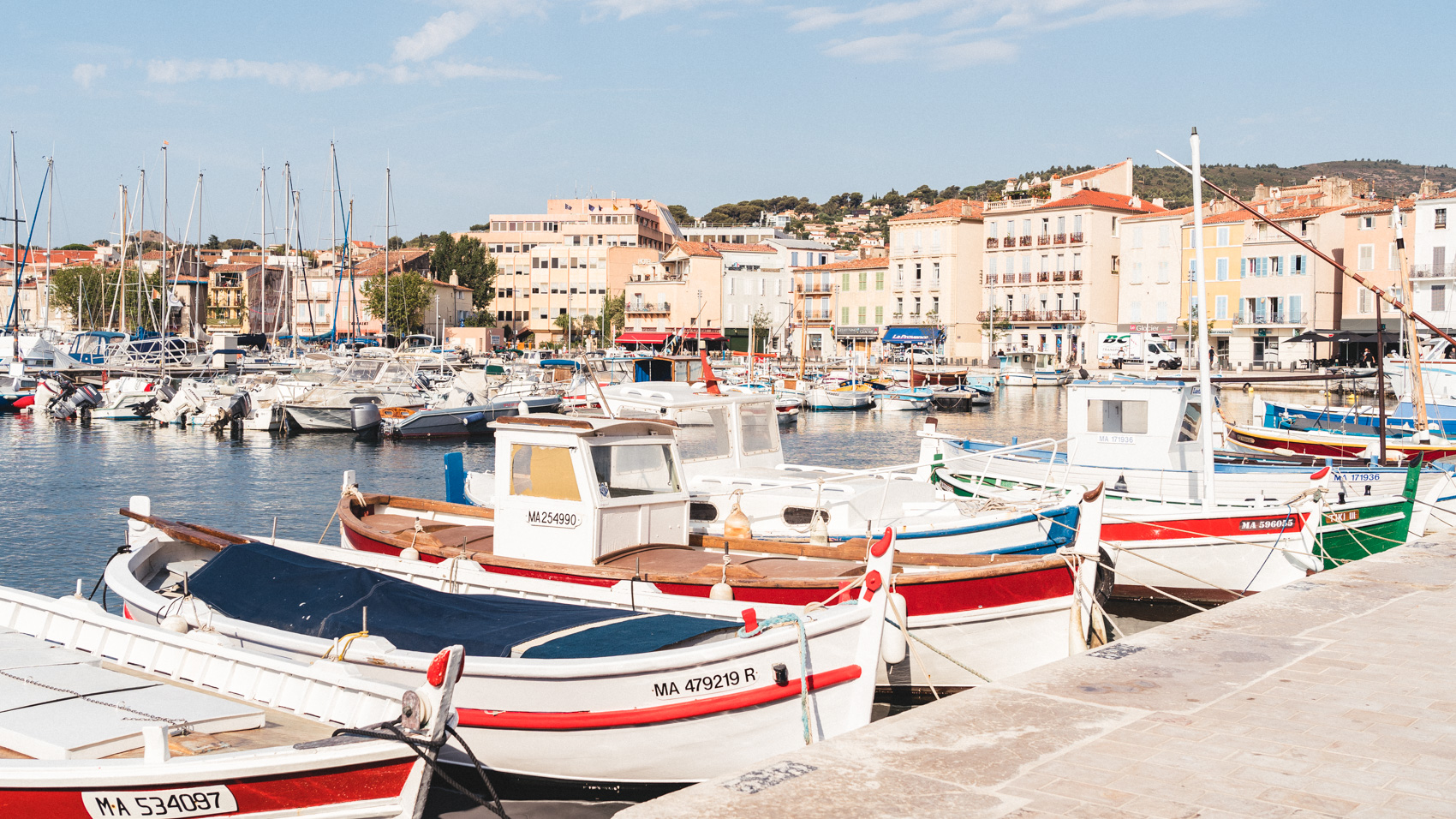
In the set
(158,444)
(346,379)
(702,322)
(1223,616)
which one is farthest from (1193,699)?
(702,322)

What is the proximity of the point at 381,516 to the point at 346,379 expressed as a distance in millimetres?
37208

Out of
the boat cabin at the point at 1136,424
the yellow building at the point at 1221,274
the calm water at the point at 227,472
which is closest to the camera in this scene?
the boat cabin at the point at 1136,424

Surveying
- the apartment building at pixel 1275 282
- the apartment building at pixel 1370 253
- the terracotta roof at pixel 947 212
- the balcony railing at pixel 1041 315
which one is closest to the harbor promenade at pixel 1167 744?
the apartment building at pixel 1275 282

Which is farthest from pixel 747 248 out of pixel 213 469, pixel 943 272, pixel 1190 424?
pixel 1190 424

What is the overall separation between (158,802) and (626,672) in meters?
2.87

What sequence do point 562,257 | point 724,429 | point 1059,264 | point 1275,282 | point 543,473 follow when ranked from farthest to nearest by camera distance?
point 562,257
point 1059,264
point 1275,282
point 724,429
point 543,473

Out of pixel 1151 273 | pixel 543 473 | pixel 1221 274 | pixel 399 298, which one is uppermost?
pixel 1151 273

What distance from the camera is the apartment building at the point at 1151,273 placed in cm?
8006

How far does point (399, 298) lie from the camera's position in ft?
305

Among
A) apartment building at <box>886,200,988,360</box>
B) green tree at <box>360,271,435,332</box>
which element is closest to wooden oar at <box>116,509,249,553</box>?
green tree at <box>360,271,435,332</box>

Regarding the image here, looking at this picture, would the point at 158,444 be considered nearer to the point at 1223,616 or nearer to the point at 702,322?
the point at 1223,616

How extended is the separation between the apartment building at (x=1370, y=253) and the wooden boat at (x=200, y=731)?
7283cm

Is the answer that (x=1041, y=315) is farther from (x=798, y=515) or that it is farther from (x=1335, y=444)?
(x=798, y=515)

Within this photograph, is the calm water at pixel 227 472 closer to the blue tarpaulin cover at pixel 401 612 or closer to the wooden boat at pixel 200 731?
the blue tarpaulin cover at pixel 401 612
